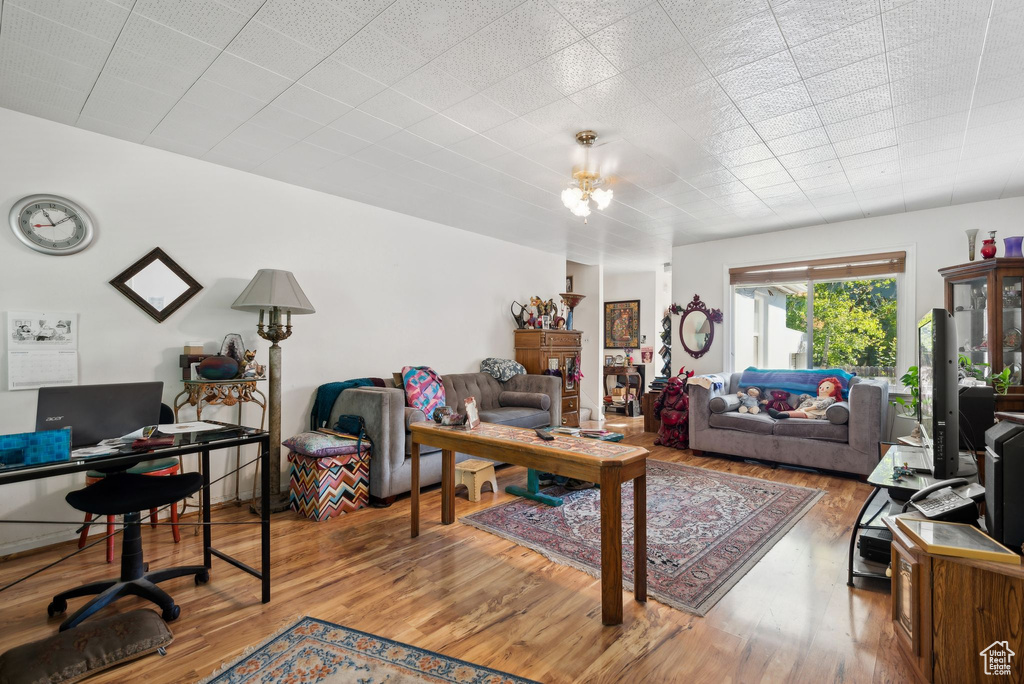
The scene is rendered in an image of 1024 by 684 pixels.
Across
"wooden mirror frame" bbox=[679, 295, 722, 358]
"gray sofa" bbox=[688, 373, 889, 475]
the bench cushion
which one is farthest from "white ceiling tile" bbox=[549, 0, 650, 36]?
"wooden mirror frame" bbox=[679, 295, 722, 358]

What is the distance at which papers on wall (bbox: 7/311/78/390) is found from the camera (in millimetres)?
2695

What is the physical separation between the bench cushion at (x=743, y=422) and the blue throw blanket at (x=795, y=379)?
1.58 ft

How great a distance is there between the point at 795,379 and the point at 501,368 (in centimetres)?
311

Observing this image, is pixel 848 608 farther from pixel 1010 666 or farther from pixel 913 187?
pixel 913 187

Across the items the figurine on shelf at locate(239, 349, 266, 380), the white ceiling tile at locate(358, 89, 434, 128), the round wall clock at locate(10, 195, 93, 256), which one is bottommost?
the figurine on shelf at locate(239, 349, 266, 380)

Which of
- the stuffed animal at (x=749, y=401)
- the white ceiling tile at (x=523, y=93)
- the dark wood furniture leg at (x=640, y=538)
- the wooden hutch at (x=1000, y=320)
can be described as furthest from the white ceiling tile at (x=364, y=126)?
the wooden hutch at (x=1000, y=320)

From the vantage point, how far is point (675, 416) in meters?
5.28

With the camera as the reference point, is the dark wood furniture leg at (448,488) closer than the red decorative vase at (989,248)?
Yes

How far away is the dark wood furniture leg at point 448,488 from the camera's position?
3.07 meters

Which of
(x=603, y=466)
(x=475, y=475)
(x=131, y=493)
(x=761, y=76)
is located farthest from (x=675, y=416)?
(x=131, y=493)

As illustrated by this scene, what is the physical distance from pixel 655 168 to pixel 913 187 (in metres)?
2.35

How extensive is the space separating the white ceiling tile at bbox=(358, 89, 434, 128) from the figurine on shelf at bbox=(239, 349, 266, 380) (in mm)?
1947

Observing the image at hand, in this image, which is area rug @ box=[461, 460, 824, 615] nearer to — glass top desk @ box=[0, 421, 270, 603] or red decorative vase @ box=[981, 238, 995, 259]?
glass top desk @ box=[0, 421, 270, 603]

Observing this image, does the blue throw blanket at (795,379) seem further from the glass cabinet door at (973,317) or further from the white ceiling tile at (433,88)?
the white ceiling tile at (433,88)
